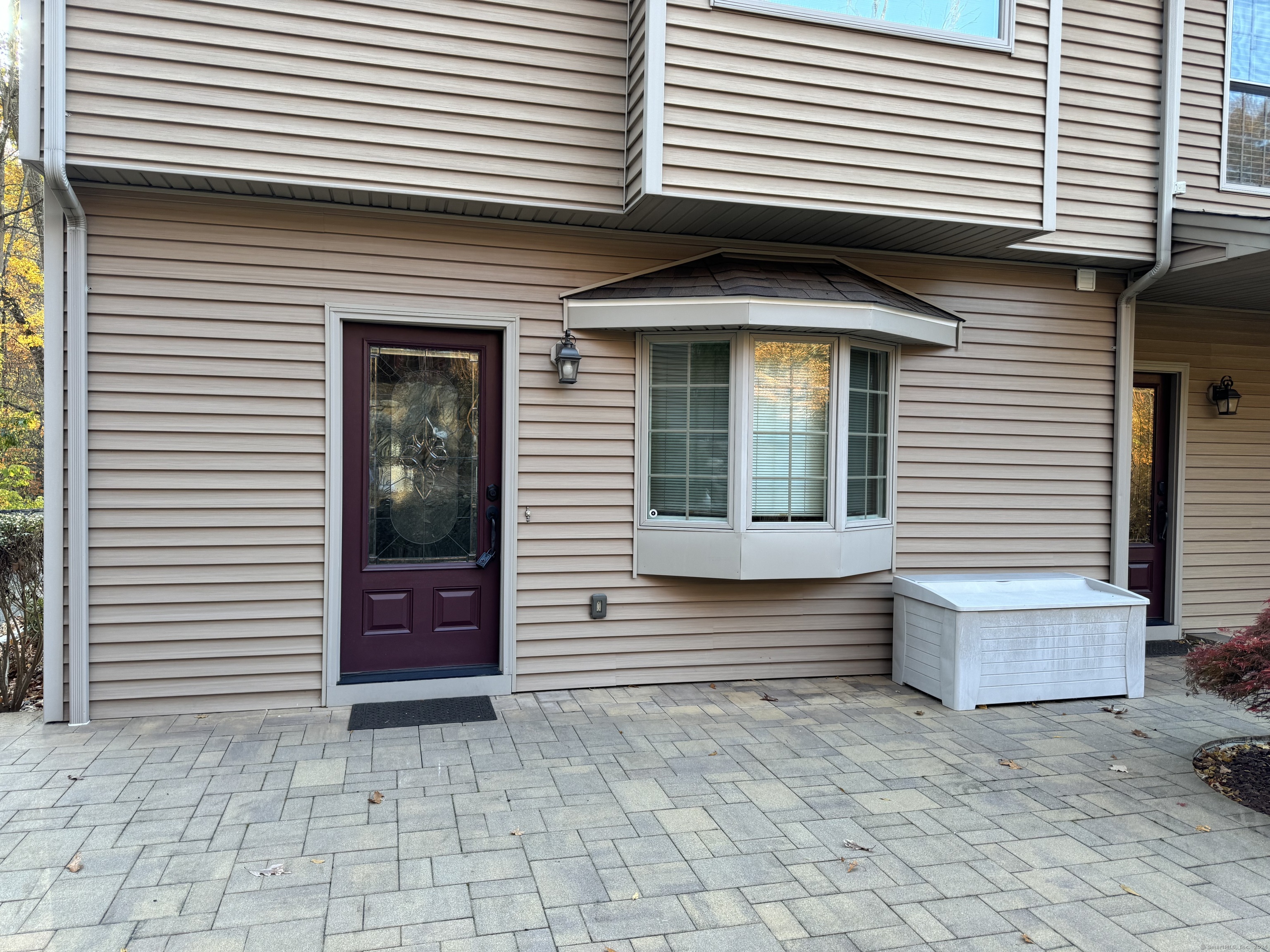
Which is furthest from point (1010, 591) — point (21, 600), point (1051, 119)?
point (21, 600)

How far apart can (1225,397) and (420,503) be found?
595 cm

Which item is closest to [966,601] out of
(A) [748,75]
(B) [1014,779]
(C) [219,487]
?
(B) [1014,779]

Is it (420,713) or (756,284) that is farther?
(756,284)

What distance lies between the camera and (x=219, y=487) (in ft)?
14.1

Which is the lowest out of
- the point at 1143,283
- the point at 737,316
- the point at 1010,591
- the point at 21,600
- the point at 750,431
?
the point at 21,600

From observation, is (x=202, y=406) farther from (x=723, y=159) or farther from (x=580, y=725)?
(x=723, y=159)

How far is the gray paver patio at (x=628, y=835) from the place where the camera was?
2.45m

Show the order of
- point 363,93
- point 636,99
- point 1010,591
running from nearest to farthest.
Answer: point 363,93 < point 636,99 < point 1010,591

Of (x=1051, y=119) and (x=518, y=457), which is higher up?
(x=1051, y=119)

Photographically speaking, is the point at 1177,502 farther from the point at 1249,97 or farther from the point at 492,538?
the point at 492,538

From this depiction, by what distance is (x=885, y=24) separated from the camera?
4.39 m

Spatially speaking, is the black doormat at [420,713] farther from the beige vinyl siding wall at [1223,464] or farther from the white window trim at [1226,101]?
the white window trim at [1226,101]

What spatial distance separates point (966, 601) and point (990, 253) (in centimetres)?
221

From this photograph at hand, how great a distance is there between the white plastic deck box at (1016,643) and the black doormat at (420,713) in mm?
2475
